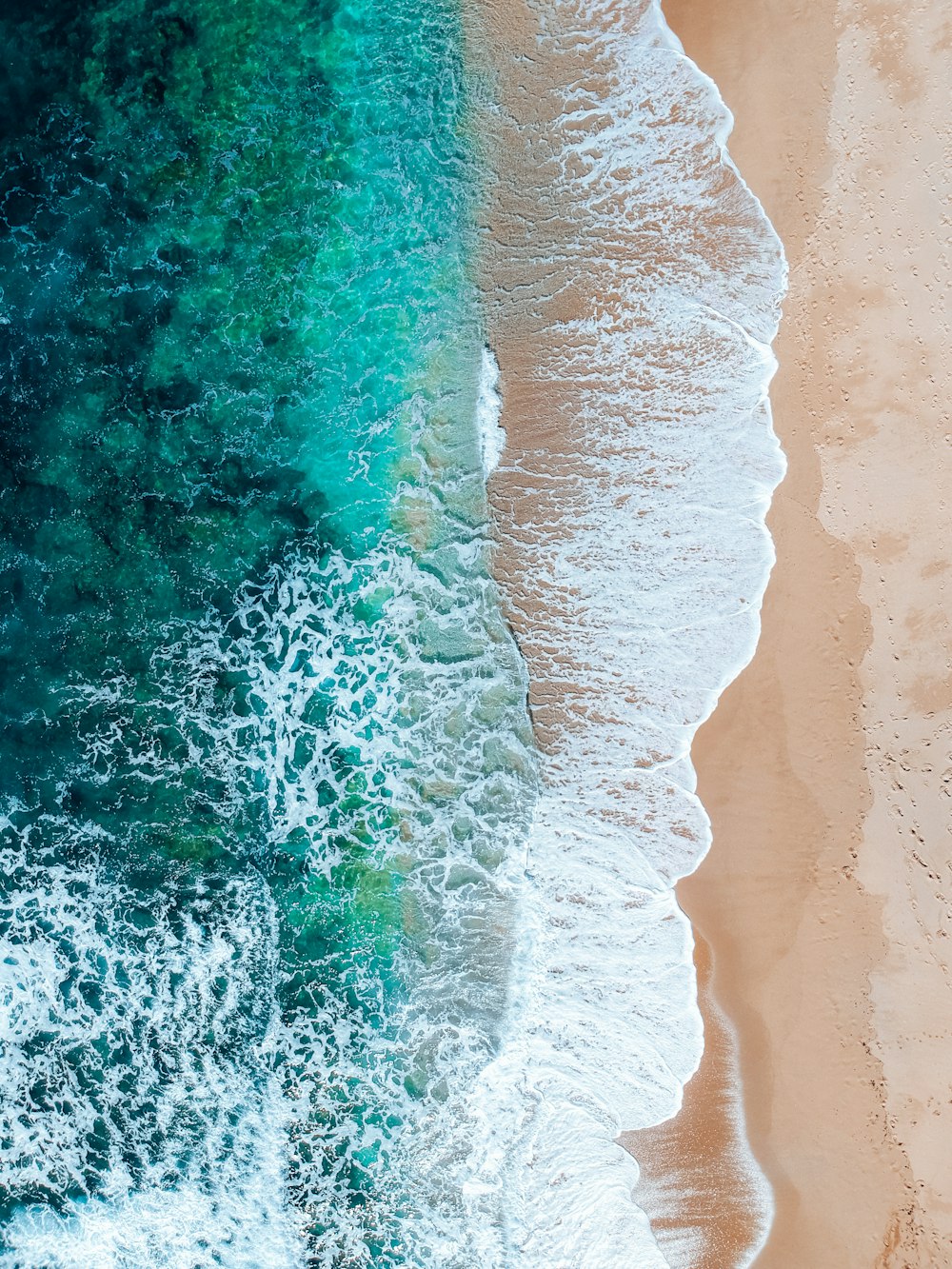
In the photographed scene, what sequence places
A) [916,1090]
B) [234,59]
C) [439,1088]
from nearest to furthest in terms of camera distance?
[916,1090] → [439,1088] → [234,59]

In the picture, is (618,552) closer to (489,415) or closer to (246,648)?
(489,415)

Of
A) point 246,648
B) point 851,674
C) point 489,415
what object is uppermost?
point 489,415

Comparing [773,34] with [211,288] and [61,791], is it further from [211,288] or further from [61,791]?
[61,791]

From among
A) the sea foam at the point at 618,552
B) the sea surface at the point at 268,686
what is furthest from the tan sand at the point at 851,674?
the sea surface at the point at 268,686

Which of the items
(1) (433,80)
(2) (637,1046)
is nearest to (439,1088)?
(2) (637,1046)

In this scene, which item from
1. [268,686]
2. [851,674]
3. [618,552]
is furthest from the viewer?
[268,686]

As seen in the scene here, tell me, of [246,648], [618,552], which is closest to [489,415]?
[618,552]
